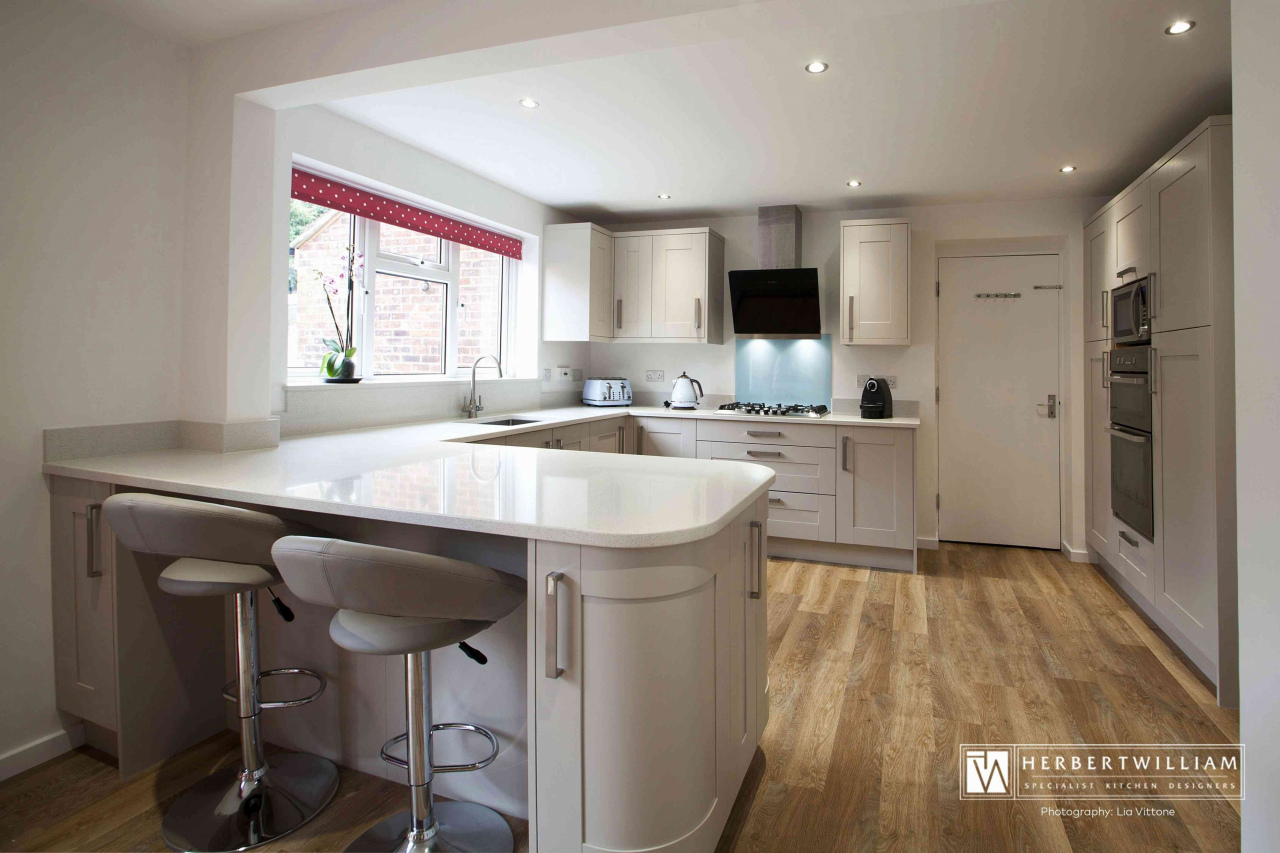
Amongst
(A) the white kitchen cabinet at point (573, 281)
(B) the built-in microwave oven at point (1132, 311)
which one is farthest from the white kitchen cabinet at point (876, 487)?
(A) the white kitchen cabinet at point (573, 281)

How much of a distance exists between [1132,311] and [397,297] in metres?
3.66

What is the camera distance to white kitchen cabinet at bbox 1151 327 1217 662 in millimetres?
2488

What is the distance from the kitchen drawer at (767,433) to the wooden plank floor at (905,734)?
0.99 metres

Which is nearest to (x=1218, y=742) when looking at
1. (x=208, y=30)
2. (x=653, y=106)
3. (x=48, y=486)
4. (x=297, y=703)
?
(x=297, y=703)

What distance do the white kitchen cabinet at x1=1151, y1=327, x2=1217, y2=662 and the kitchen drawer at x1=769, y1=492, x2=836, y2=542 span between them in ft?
5.43

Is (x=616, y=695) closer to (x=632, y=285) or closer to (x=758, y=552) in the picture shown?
(x=758, y=552)

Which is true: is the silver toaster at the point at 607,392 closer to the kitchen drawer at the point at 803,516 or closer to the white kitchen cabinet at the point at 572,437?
the white kitchen cabinet at the point at 572,437

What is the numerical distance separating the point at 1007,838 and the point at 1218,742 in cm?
102

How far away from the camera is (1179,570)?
9.08 feet

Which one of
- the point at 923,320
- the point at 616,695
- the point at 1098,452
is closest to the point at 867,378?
the point at 923,320

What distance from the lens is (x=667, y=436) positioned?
184 inches

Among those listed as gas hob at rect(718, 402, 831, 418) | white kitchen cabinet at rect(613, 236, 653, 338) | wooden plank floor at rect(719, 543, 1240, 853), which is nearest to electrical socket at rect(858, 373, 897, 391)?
gas hob at rect(718, 402, 831, 418)

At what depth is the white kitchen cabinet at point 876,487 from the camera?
4.08 meters

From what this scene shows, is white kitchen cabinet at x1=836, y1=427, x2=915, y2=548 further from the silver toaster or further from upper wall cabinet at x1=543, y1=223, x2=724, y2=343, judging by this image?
the silver toaster
